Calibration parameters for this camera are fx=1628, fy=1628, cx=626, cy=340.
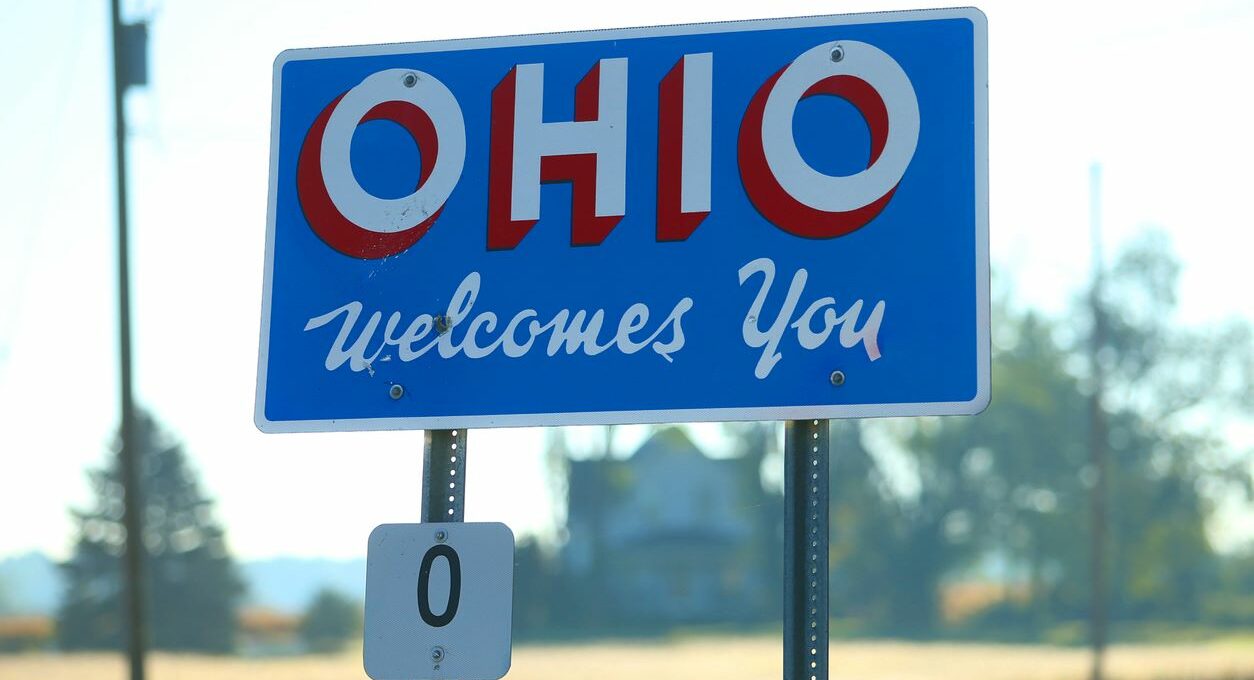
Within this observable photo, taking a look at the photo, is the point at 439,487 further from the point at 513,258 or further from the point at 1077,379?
the point at 1077,379

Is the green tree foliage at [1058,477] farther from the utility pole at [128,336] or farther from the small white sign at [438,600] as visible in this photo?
the small white sign at [438,600]

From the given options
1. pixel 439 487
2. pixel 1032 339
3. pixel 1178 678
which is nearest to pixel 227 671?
pixel 1178 678

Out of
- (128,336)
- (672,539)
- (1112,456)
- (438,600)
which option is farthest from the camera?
(672,539)

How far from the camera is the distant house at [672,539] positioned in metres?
65.3

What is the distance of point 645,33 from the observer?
10.8 feet

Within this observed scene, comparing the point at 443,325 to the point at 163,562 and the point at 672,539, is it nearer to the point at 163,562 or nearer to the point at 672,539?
the point at 163,562

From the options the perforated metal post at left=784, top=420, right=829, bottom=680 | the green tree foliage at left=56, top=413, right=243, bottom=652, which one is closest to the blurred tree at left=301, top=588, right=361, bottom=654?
the green tree foliage at left=56, top=413, right=243, bottom=652

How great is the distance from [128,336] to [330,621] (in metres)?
50.0

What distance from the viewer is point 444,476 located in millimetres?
3180

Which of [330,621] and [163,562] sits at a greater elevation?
[163,562]

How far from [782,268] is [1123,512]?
57971 mm

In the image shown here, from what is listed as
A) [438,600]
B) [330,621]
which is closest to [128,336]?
[438,600]

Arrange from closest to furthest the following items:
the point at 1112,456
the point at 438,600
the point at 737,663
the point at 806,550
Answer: the point at 806,550 < the point at 438,600 < the point at 737,663 < the point at 1112,456

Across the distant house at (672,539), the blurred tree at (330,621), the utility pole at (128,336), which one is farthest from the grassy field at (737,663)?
the utility pole at (128,336)
